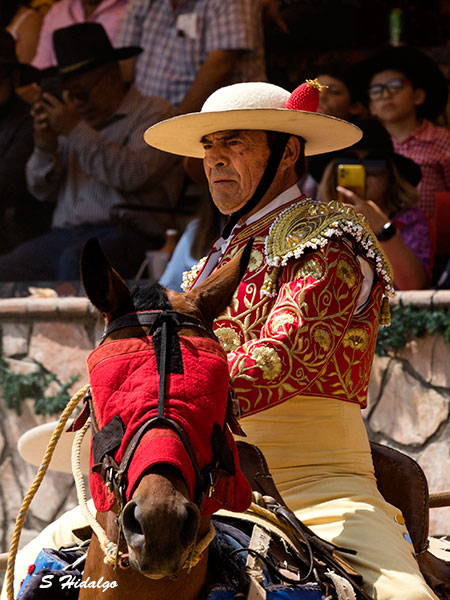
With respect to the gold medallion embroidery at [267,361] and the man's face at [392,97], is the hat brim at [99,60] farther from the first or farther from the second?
the gold medallion embroidery at [267,361]

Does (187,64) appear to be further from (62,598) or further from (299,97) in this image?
(62,598)

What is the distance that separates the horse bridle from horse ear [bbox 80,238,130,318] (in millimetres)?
40

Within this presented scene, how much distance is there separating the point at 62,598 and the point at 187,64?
591cm

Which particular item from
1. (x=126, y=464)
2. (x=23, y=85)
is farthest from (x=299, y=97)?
(x=23, y=85)

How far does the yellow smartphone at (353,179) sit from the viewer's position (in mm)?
5781

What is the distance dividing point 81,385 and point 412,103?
3.07 metres

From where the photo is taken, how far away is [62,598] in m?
2.14

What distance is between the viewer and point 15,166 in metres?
8.01

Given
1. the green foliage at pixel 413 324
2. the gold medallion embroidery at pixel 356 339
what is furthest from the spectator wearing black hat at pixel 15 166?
the gold medallion embroidery at pixel 356 339

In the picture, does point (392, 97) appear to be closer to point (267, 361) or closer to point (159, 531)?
point (267, 361)

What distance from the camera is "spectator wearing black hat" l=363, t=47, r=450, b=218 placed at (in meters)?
6.80

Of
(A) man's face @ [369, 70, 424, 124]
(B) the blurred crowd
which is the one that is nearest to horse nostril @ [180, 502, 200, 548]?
(B) the blurred crowd

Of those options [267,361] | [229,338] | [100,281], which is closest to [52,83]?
[229,338]

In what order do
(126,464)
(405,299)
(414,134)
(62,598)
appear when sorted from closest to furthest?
(126,464) → (62,598) → (405,299) → (414,134)
